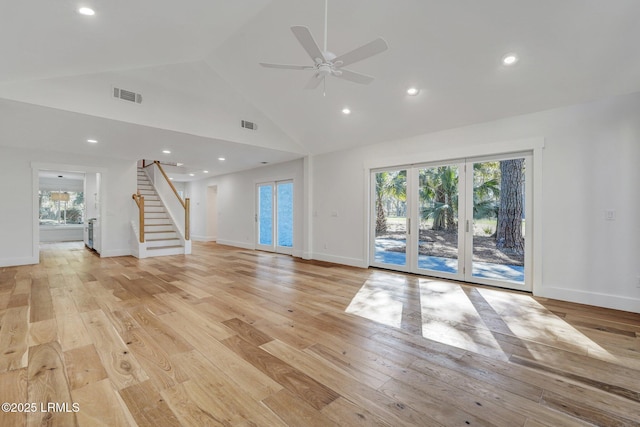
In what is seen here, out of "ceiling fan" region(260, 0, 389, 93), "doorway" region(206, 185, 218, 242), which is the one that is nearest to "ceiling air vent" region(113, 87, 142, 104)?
"ceiling fan" region(260, 0, 389, 93)

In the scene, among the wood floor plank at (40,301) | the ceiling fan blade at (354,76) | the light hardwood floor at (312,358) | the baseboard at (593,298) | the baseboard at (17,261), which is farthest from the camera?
the baseboard at (17,261)

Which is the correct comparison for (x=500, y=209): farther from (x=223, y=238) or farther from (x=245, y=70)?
(x=223, y=238)

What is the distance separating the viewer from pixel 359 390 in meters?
1.89

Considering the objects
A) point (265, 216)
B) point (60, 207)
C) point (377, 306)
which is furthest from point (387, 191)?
point (60, 207)

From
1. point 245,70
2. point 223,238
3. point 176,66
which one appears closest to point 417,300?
point 245,70

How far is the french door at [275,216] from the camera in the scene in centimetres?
796

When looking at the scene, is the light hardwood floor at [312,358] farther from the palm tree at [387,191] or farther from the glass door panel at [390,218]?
the palm tree at [387,191]

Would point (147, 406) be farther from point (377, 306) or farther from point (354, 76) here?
point (354, 76)

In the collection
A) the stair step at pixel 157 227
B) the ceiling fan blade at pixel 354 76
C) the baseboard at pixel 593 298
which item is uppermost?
the ceiling fan blade at pixel 354 76

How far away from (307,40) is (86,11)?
196cm

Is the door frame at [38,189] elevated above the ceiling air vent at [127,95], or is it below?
below

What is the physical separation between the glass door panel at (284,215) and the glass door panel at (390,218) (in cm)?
275

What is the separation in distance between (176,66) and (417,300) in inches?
196

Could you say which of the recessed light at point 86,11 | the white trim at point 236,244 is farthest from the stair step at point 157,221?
the recessed light at point 86,11
